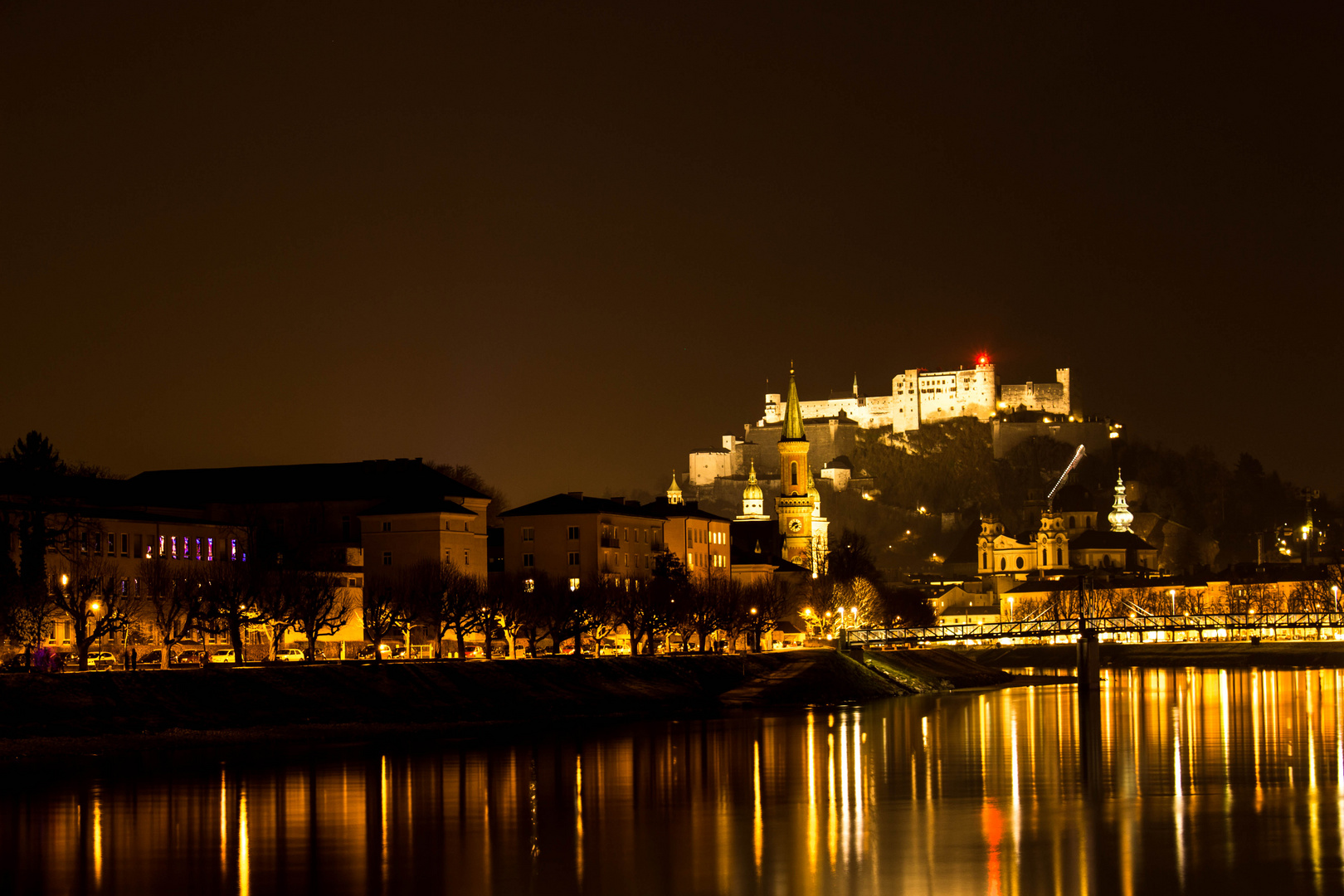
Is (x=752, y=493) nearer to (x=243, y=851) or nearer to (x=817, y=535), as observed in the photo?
(x=817, y=535)

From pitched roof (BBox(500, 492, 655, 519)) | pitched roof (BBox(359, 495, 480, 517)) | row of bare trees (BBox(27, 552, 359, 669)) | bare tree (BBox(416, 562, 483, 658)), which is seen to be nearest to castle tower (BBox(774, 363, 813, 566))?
pitched roof (BBox(500, 492, 655, 519))

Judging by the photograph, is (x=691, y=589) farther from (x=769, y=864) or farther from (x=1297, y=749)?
(x=769, y=864)

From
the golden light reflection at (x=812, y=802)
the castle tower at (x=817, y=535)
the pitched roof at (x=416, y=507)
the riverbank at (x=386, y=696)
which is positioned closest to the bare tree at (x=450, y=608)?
the riverbank at (x=386, y=696)

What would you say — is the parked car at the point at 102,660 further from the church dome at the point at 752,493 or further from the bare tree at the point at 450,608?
the church dome at the point at 752,493

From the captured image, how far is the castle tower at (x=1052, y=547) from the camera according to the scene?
185750 millimetres

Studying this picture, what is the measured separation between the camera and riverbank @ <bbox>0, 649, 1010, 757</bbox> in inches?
2008

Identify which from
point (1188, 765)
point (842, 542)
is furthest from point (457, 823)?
point (842, 542)

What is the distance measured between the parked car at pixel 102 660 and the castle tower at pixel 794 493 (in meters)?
96.7

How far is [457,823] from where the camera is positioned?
34.2 m

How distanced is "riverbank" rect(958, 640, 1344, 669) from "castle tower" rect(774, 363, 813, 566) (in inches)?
1234

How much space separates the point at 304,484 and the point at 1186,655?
64166 millimetres

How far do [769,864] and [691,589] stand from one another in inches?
2474

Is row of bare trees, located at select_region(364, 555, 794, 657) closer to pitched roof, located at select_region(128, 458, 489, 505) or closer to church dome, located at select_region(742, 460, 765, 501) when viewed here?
pitched roof, located at select_region(128, 458, 489, 505)

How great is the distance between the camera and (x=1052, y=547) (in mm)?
186250
